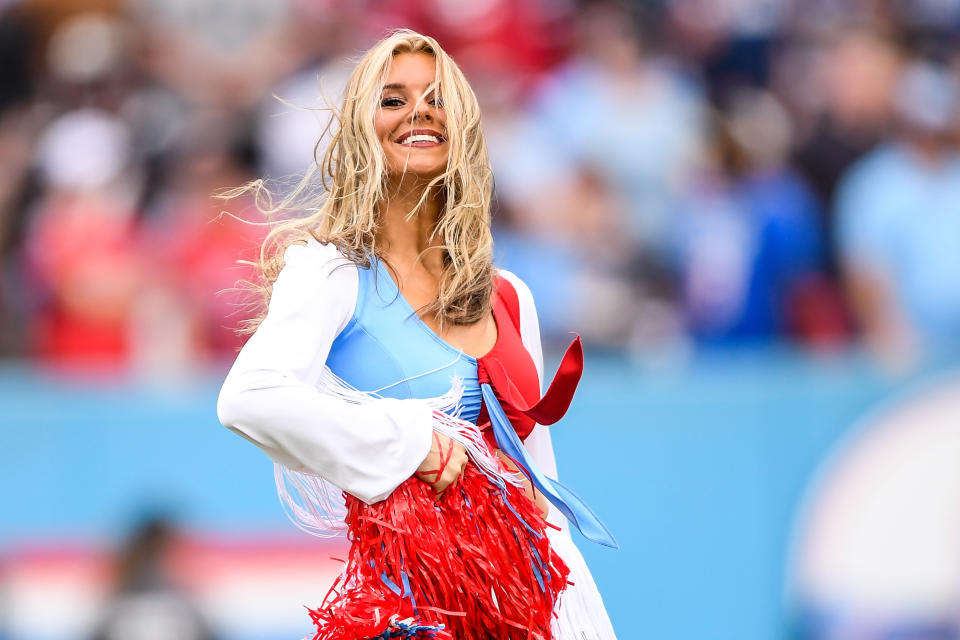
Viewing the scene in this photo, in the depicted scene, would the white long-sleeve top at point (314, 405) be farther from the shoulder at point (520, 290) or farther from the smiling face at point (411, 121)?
the shoulder at point (520, 290)

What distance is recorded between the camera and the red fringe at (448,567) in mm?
2879

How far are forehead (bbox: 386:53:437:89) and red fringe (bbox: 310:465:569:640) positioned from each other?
2.75 ft

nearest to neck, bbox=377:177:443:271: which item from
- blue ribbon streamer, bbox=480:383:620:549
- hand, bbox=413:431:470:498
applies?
blue ribbon streamer, bbox=480:383:620:549

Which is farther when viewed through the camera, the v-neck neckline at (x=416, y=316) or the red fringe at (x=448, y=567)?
the v-neck neckline at (x=416, y=316)

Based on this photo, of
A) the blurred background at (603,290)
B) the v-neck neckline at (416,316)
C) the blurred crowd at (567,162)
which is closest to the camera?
the v-neck neckline at (416,316)

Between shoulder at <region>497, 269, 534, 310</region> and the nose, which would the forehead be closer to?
the nose

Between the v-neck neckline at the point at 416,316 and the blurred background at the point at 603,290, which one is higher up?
the blurred background at the point at 603,290

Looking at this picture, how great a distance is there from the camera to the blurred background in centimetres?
615

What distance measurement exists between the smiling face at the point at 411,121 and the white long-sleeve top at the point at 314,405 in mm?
272

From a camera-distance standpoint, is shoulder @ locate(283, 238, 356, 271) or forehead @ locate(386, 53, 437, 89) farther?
forehead @ locate(386, 53, 437, 89)

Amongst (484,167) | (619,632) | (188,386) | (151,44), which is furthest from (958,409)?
(151,44)

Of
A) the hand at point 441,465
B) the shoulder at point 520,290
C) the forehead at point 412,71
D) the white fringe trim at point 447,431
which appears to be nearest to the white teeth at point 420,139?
the forehead at point 412,71

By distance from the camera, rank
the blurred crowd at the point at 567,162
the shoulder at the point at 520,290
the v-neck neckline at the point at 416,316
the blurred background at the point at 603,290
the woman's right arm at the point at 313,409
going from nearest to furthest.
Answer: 1. the woman's right arm at the point at 313,409
2. the v-neck neckline at the point at 416,316
3. the shoulder at the point at 520,290
4. the blurred background at the point at 603,290
5. the blurred crowd at the point at 567,162

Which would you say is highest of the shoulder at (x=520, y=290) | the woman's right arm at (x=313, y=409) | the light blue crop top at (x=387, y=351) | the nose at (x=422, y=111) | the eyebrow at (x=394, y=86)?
the eyebrow at (x=394, y=86)
